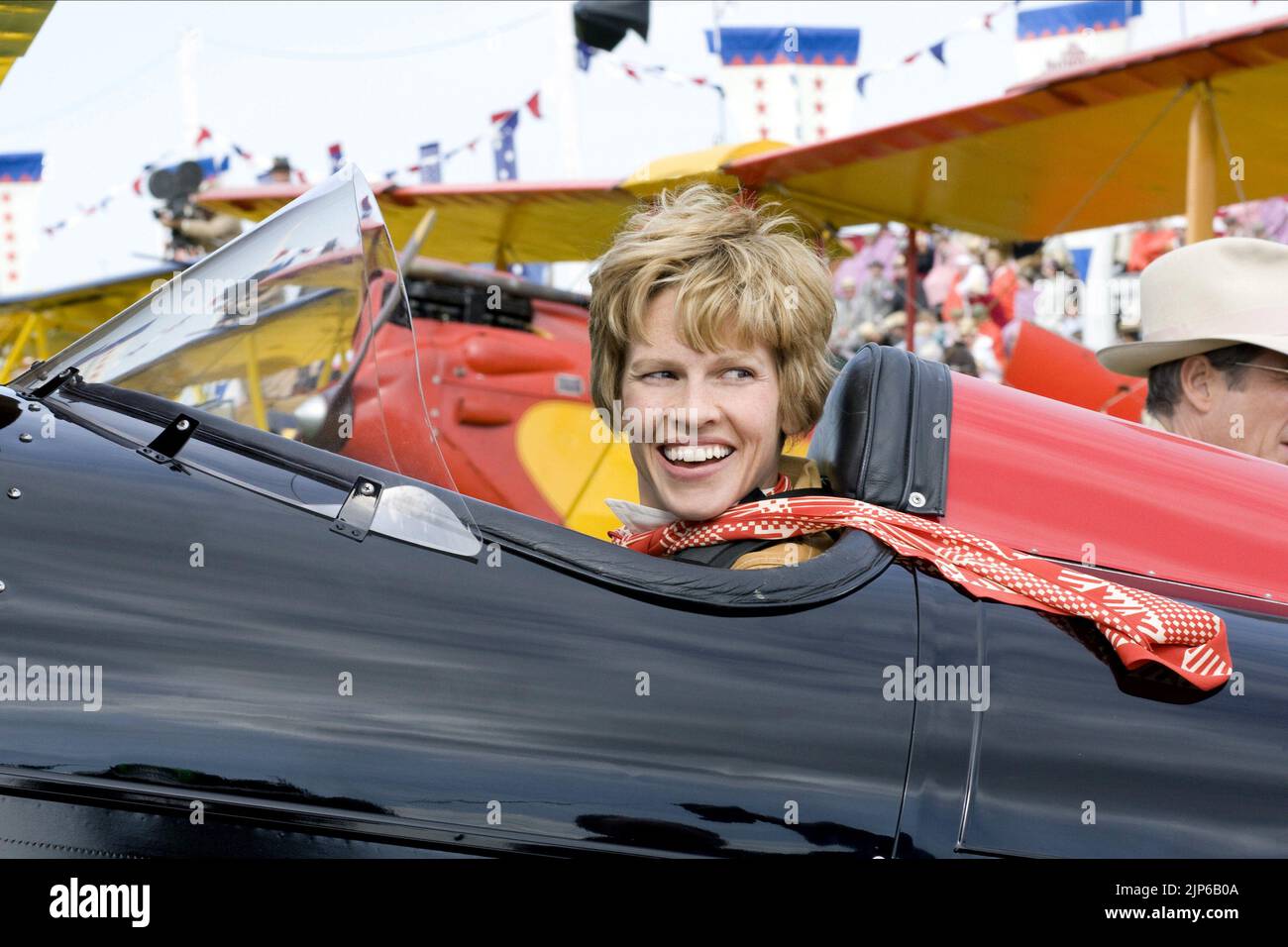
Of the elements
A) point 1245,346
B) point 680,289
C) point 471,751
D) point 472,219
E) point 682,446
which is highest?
point 472,219

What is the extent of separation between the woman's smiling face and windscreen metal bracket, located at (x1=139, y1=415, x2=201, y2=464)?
23.9 inches

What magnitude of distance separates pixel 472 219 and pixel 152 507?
32.6 ft

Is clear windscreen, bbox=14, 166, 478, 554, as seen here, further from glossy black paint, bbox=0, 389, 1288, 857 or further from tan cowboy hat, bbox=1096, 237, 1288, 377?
tan cowboy hat, bbox=1096, 237, 1288, 377

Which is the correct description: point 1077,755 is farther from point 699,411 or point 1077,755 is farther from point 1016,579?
point 699,411

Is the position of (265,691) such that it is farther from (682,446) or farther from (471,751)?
(682,446)

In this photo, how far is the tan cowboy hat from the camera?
2639mm

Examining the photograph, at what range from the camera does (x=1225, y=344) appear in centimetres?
267

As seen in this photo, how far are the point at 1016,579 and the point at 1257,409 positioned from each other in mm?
1448

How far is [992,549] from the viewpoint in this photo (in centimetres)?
160

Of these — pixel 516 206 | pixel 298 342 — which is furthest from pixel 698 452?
pixel 516 206

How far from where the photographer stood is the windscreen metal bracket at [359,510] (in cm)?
130
